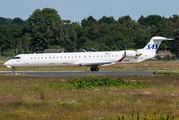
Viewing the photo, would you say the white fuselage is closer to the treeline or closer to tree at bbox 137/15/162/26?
the treeline

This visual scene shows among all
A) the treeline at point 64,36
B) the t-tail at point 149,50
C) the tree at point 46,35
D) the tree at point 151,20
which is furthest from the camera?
the tree at point 151,20

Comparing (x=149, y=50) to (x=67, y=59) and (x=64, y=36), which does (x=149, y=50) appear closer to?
(x=67, y=59)

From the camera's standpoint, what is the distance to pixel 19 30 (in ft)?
553

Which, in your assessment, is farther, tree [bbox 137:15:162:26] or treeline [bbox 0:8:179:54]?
tree [bbox 137:15:162:26]

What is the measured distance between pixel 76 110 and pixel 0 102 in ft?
13.9

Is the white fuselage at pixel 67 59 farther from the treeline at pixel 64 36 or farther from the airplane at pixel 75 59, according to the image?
the treeline at pixel 64 36

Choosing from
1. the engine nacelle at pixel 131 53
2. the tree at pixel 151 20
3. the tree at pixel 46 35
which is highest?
the tree at pixel 151 20

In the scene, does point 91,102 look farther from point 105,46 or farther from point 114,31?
point 114,31

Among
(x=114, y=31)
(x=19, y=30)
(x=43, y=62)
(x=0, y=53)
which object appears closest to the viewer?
(x=43, y=62)

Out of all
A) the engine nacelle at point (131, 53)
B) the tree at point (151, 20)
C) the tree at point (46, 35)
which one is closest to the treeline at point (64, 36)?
the tree at point (46, 35)

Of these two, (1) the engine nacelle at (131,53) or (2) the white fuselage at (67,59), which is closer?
(2) the white fuselage at (67,59)

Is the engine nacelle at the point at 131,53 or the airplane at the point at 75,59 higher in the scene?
the engine nacelle at the point at 131,53

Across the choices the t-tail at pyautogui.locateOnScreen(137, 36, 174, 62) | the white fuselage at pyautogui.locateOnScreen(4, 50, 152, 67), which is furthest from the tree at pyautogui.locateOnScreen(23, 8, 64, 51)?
the white fuselage at pyautogui.locateOnScreen(4, 50, 152, 67)

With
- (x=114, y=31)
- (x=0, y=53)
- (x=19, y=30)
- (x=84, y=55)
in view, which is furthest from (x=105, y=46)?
(x=84, y=55)
